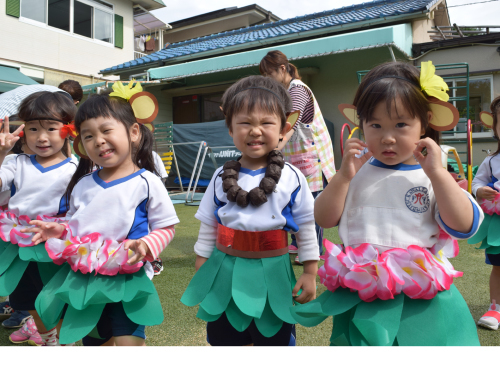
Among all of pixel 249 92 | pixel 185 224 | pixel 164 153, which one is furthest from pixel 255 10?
pixel 249 92

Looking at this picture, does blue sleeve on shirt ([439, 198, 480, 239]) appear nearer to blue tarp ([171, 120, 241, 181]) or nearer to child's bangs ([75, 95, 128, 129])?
child's bangs ([75, 95, 128, 129])

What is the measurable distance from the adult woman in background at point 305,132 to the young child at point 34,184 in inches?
59.0

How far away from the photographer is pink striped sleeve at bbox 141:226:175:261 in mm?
1446

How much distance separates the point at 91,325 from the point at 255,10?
15528 millimetres

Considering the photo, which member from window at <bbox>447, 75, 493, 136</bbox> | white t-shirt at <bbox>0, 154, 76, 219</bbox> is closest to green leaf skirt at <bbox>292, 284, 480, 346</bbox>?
white t-shirt at <bbox>0, 154, 76, 219</bbox>

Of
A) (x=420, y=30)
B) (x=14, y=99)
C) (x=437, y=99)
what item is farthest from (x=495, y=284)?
(x=420, y=30)

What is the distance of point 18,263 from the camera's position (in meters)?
1.82

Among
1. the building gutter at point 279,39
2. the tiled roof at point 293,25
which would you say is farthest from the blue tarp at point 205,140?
the tiled roof at point 293,25

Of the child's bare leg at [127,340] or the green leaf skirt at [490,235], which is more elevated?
the green leaf skirt at [490,235]

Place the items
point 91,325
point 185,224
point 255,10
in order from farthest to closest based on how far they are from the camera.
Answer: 1. point 255,10
2. point 185,224
3. point 91,325

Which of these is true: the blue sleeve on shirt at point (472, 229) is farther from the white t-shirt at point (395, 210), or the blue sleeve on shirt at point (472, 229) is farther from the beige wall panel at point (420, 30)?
the beige wall panel at point (420, 30)

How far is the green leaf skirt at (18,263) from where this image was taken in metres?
1.75
